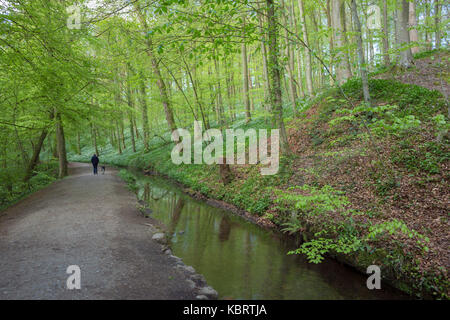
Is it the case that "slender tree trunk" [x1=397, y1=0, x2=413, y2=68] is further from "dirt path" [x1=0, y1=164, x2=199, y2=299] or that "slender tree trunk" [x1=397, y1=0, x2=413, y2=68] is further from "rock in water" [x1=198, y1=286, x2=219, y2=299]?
"dirt path" [x1=0, y1=164, x2=199, y2=299]

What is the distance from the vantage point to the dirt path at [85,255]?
4012mm

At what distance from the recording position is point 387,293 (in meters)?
4.52

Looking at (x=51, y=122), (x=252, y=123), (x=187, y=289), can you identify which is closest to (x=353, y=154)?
(x=187, y=289)

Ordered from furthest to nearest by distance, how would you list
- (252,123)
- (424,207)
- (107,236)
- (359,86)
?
(252,123), (359,86), (107,236), (424,207)

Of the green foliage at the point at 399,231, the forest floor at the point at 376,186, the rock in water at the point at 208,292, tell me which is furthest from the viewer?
the forest floor at the point at 376,186

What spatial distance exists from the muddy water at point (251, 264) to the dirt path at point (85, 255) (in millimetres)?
908

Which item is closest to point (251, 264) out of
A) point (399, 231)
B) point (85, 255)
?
point (399, 231)

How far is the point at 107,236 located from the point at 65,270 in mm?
1896

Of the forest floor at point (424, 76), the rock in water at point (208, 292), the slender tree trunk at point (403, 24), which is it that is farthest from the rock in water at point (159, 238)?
the slender tree trunk at point (403, 24)

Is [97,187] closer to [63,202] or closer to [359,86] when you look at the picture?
[63,202]

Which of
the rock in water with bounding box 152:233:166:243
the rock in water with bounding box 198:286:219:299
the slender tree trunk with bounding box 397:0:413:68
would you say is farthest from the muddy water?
the slender tree trunk with bounding box 397:0:413:68

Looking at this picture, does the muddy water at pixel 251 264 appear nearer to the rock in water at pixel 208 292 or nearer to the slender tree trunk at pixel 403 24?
the rock in water at pixel 208 292

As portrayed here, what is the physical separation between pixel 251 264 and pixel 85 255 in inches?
145

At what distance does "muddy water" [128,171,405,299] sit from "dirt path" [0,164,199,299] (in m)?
0.91
